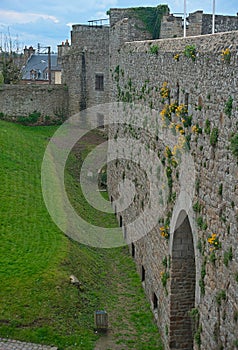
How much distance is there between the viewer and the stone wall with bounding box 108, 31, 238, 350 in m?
8.43

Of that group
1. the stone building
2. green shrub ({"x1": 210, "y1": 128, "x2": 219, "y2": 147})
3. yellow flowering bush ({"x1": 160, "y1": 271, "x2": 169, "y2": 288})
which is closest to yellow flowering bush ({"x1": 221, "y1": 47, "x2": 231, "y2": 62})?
the stone building

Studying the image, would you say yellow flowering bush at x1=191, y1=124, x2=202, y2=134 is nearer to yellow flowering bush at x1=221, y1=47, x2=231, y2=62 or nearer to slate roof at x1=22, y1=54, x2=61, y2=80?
yellow flowering bush at x1=221, y1=47, x2=231, y2=62

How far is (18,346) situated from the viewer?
11.7m

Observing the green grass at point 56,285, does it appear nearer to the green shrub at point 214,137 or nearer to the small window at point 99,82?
the green shrub at point 214,137

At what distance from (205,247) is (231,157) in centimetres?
204

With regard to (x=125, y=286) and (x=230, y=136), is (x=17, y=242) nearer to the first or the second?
(x=125, y=286)

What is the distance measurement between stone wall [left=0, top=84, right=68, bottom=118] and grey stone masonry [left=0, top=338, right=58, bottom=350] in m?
22.5

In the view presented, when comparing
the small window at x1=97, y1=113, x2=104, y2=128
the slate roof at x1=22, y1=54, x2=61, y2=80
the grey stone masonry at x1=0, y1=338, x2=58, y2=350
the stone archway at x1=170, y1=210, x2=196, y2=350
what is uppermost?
the slate roof at x1=22, y1=54, x2=61, y2=80

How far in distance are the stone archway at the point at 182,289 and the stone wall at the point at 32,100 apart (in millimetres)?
22835

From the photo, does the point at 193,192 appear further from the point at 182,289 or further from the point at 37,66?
the point at 37,66

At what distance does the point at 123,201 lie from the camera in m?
19.6

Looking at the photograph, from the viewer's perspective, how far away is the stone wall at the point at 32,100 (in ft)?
107

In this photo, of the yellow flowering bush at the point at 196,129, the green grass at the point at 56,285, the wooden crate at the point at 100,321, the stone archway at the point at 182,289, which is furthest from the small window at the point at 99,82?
the yellow flowering bush at the point at 196,129

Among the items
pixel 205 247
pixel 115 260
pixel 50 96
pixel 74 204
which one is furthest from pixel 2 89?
pixel 205 247
